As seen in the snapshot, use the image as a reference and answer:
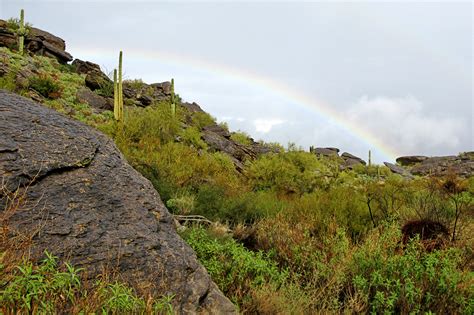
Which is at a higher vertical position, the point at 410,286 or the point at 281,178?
the point at 281,178

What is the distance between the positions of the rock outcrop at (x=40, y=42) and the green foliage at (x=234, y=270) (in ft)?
96.5

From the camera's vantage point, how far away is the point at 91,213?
14.6ft

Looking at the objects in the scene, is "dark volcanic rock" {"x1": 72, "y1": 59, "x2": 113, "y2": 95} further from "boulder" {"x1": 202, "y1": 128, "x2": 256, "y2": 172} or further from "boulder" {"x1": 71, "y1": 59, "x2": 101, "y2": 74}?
"boulder" {"x1": 202, "y1": 128, "x2": 256, "y2": 172}

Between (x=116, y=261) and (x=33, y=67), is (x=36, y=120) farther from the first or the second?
(x=33, y=67)

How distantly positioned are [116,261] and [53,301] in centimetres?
119

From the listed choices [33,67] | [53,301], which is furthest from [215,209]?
[33,67]

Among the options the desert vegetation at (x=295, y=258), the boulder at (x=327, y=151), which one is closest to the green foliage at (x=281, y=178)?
the desert vegetation at (x=295, y=258)

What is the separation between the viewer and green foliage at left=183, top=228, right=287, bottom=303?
5434 millimetres

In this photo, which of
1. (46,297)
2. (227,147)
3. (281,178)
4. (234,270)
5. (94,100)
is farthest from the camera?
(227,147)

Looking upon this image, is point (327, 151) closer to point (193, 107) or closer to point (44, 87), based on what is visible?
point (193, 107)

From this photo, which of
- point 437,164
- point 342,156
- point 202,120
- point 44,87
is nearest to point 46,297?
point 44,87

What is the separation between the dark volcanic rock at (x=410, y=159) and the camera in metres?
54.7

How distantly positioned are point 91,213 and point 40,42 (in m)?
33.9

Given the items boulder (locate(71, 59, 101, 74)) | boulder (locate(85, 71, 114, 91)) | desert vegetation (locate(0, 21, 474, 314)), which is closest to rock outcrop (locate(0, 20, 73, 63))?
boulder (locate(71, 59, 101, 74))
